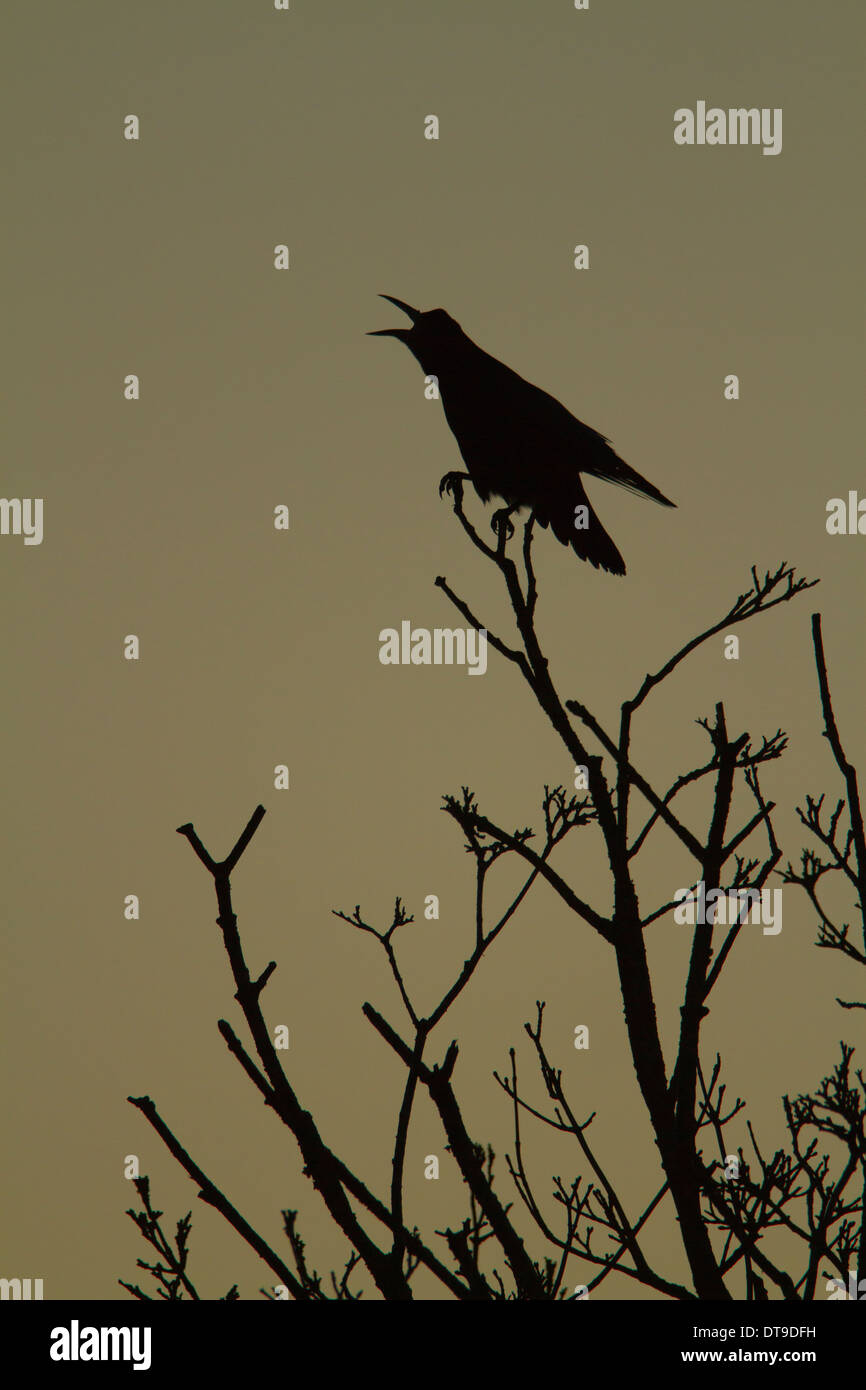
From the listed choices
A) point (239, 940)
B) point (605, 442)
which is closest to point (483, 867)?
point (239, 940)

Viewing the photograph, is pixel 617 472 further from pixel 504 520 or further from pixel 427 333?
pixel 427 333

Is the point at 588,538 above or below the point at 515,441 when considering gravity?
below

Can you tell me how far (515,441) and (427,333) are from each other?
1326 millimetres

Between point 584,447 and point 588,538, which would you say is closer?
point 584,447

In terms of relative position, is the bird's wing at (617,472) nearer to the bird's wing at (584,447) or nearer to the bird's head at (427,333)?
the bird's wing at (584,447)

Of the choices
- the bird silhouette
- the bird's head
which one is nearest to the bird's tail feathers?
the bird silhouette

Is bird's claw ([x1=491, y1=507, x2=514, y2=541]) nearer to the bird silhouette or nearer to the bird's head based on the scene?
the bird silhouette

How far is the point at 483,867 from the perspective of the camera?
145 inches

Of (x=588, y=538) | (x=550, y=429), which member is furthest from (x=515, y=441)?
(x=588, y=538)

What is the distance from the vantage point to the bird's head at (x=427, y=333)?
24.8ft

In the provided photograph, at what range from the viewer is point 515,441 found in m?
6.76

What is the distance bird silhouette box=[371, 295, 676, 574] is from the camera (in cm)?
635

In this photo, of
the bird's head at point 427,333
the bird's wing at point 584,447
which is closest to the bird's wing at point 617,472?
the bird's wing at point 584,447
